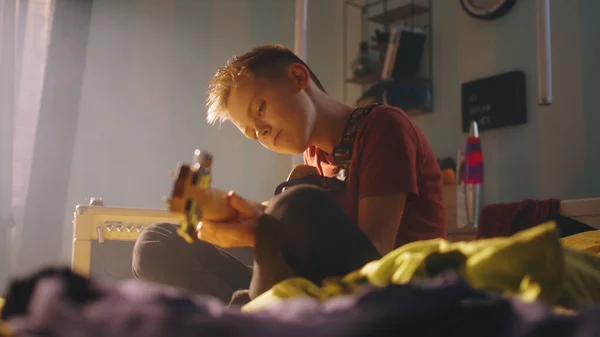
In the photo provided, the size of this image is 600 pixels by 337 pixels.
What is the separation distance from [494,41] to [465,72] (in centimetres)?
15

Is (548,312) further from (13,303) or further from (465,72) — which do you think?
(465,72)

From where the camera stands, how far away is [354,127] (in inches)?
36.0

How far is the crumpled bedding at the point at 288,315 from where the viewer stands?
0.88 ft

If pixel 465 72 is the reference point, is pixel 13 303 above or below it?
below

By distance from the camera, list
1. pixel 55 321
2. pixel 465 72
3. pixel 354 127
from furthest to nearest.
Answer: pixel 465 72
pixel 354 127
pixel 55 321

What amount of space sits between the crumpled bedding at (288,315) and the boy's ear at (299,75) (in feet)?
2.08

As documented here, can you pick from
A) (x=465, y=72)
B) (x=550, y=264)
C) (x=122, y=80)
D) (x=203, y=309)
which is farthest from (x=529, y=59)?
(x=203, y=309)

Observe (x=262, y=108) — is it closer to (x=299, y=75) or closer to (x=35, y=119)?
(x=299, y=75)

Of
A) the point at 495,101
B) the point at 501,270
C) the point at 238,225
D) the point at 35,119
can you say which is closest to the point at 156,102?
the point at 35,119

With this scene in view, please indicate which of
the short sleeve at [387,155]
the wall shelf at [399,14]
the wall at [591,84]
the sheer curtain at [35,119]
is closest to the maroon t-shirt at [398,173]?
the short sleeve at [387,155]

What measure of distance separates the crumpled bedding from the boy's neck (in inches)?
24.9

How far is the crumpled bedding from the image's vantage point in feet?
0.88

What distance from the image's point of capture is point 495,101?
1931 millimetres

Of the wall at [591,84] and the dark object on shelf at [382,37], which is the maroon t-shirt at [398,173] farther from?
the dark object on shelf at [382,37]
